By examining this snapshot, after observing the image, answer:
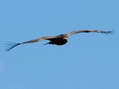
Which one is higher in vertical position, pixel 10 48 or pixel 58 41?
pixel 58 41

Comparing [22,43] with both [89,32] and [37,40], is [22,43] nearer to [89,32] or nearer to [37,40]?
[37,40]

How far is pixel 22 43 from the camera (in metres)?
32.2

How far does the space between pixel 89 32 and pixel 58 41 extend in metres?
3.97

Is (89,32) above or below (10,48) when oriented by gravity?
above

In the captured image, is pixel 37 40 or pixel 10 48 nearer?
pixel 10 48

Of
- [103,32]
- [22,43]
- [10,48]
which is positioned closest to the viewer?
[10,48]

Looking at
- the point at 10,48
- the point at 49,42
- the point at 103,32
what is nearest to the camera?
the point at 10,48

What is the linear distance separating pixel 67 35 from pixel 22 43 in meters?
5.47

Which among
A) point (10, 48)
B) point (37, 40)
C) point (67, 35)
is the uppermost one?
point (67, 35)

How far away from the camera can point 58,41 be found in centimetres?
3612

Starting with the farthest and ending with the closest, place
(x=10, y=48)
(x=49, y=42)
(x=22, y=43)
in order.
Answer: (x=49, y=42), (x=22, y=43), (x=10, y=48)

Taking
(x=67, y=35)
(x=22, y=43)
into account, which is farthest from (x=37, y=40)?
(x=67, y=35)

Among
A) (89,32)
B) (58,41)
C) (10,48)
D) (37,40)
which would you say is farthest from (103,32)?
(10,48)

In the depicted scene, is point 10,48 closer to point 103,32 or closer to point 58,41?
point 58,41
